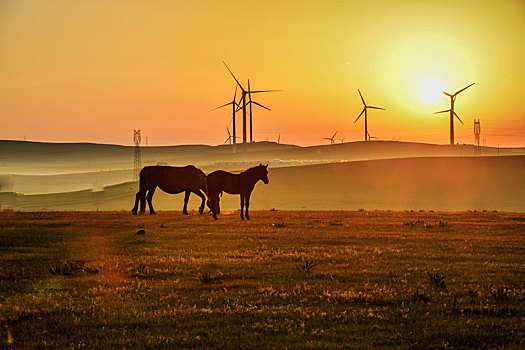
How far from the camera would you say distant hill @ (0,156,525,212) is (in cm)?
8500

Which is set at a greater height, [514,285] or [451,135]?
[451,135]

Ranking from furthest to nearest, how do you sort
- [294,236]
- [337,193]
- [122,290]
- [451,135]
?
[451,135] → [337,193] → [294,236] → [122,290]

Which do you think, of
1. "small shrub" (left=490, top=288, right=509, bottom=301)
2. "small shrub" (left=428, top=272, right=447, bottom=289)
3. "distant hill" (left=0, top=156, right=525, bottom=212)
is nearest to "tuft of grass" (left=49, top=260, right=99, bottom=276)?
"small shrub" (left=428, top=272, right=447, bottom=289)

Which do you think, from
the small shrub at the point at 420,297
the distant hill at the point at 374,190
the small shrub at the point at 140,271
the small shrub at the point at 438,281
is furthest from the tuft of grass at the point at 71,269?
the distant hill at the point at 374,190

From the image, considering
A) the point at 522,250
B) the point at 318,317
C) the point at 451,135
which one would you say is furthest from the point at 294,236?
Answer: the point at 451,135

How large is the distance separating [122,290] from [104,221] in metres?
17.3

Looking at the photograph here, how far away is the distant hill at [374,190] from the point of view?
279 feet

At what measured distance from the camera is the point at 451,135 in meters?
121

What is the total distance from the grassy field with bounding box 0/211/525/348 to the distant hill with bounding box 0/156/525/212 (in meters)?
57.0

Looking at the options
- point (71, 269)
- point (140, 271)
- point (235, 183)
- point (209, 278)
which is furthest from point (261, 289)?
point (235, 183)

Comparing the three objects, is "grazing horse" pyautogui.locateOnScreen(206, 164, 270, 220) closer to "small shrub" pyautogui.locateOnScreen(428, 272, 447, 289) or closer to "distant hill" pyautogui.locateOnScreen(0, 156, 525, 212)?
"small shrub" pyautogui.locateOnScreen(428, 272, 447, 289)

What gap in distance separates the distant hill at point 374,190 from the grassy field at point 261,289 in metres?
57.0

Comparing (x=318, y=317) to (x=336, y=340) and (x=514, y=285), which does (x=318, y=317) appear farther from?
(x=514, y=285)

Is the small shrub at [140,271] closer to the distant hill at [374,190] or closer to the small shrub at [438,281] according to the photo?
the small shrub at [438,281]
